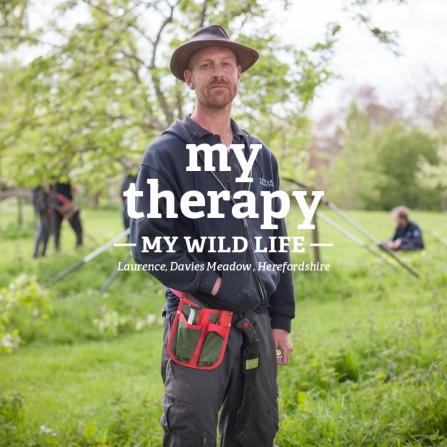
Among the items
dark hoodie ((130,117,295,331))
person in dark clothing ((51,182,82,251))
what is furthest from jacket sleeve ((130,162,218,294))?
person in dark clothing ((51,182,82,251))

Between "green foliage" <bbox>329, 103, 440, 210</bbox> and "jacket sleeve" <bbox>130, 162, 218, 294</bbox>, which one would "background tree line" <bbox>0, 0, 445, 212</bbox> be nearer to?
"jacket sleeve" <bbox>130, 162, 218, 294</bbox>

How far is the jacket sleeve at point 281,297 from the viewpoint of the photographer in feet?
9.58

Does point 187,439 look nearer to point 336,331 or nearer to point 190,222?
point 190,222

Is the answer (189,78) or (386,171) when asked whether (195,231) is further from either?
(386,171)

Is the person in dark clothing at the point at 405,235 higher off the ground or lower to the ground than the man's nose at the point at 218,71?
lower

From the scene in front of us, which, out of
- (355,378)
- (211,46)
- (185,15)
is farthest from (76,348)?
(211,46)

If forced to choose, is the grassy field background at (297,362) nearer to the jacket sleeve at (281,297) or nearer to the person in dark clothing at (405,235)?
the jacket sleeve at (281,297)

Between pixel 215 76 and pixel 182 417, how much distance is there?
1571 millimetres

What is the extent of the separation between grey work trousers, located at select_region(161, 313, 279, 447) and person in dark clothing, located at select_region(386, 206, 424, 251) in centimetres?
907

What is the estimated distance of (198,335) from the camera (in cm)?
251

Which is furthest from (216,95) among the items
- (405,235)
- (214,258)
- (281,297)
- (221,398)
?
(405,235)

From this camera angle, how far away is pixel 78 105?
6.75 meters

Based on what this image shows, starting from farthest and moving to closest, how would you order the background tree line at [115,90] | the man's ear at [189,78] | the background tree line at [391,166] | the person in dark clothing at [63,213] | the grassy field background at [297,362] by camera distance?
the background tree line at [391,166] < the person in dark clothing at [63,213] < the background tree line at [115,90] < the grassy field background at [297,362] < the man's ear at [189,78]

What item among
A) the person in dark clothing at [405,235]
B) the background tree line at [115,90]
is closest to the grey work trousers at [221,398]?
the background tree line at [115,90]
